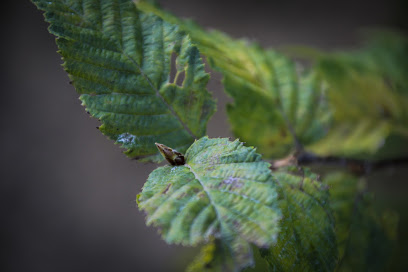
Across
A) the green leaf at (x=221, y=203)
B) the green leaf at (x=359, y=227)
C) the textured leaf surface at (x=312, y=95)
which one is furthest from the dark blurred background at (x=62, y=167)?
the green leaf at (x=221, y=203)

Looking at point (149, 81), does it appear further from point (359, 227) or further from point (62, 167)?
point (62, 167)

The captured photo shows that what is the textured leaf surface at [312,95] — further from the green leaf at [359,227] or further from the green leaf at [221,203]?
the green leaf at [221,203]

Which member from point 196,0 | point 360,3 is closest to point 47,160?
point 196,0

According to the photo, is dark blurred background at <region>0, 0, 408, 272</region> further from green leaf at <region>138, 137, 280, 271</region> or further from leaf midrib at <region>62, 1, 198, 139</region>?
green leaf at <region>138, 137, 280, 271</region>

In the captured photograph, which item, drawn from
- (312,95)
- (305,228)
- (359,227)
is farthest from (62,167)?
(305,228)

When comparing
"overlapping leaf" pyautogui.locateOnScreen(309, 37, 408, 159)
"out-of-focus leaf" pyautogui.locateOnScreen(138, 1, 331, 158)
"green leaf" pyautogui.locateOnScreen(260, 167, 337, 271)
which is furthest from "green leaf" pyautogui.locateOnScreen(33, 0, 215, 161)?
"overlapping leaf" pyautogui.locateOnScreen(309, 37, 408, 159)

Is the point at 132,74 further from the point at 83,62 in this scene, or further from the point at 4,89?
the point at 4,89
